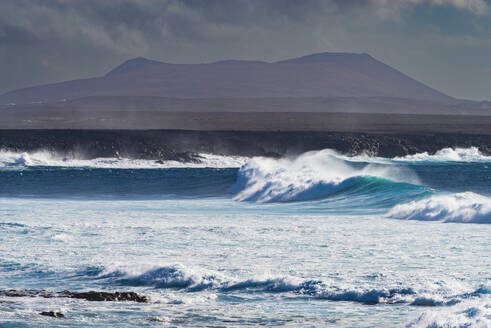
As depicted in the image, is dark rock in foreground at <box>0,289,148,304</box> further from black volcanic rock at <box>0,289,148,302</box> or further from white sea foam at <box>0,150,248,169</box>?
white sea foam at <box>0,150,248,169</box>

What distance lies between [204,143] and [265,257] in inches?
1948

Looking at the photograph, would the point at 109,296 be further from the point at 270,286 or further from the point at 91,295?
the point at 270,286

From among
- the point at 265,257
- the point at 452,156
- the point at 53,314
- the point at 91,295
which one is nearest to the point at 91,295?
the point at 91,295

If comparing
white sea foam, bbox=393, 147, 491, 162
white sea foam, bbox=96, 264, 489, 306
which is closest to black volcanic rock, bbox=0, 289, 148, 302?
white sea foam, bbox=96, 264, 489, 306

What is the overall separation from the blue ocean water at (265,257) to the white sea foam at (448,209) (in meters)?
0.05

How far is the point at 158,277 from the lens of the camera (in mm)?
13203

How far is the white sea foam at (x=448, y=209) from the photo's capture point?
19.8 metres

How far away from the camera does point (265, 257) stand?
590 inches

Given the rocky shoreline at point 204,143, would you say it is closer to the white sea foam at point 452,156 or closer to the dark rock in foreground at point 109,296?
the white sea foam at point 452,156

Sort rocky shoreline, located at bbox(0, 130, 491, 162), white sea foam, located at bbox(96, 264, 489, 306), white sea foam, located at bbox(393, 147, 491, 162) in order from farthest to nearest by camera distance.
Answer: white sea foam, located at bbox(393, 147, 491, 162) < rocky shoreline, located at bbox(0, 130, 491, 162) < white sea foam, located at bbox(96, 264, 489, 306)

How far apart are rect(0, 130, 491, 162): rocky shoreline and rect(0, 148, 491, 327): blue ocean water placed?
27.8 m

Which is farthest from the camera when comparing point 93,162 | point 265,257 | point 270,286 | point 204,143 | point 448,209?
point 204,143

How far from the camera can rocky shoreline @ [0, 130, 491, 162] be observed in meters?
58.8

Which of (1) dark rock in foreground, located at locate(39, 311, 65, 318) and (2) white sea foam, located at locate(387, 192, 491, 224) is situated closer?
(1) dark rock in foreground, located at locate(39, 311, 65, 318)
